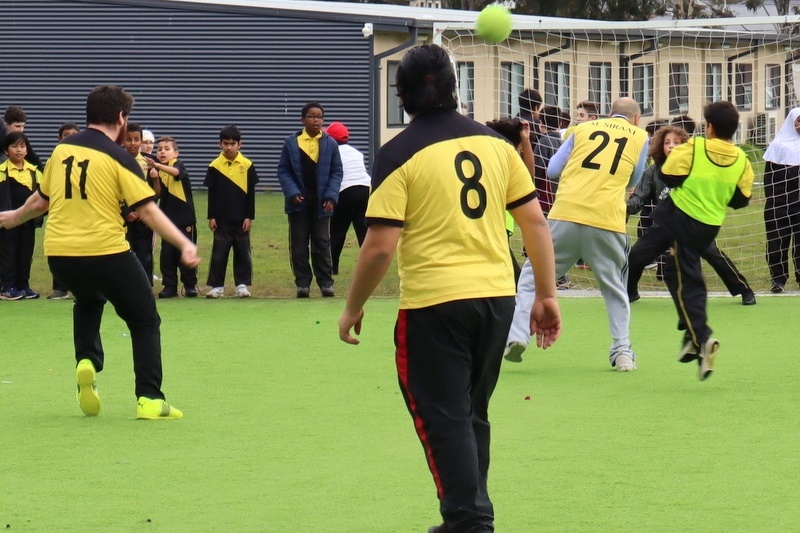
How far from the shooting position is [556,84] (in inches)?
802

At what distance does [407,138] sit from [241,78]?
83.3 ft

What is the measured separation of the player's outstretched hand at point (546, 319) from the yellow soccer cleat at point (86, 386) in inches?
131

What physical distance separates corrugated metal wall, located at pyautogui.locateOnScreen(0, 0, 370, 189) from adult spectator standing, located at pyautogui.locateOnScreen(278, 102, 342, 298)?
1526 cm

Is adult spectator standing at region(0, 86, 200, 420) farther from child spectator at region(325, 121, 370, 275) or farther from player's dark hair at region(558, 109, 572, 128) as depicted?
player's dark hair at region(558, 109, 572, 128)

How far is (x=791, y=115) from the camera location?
523 inches

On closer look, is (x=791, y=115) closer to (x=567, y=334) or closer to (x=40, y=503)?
(x=567, y=334)

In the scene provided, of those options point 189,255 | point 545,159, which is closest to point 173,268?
point 545,159

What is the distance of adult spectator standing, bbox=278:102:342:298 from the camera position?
13.5 m

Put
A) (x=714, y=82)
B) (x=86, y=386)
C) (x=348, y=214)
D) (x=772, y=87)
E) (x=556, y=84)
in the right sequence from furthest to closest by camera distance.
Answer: (x=714, y=82) < (x=556, y=84) < (x=772, y=87) < (x=348, y=214) < (x=86, y=386)

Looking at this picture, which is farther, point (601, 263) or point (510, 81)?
point (510, 81)

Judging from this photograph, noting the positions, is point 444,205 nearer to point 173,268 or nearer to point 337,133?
point 173,268

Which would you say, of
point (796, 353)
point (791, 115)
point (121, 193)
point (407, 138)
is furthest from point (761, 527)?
point (791, 115)

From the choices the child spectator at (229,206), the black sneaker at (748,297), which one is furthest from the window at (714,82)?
the child spectator at (229,206)

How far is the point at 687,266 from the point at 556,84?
1228 centimetres
